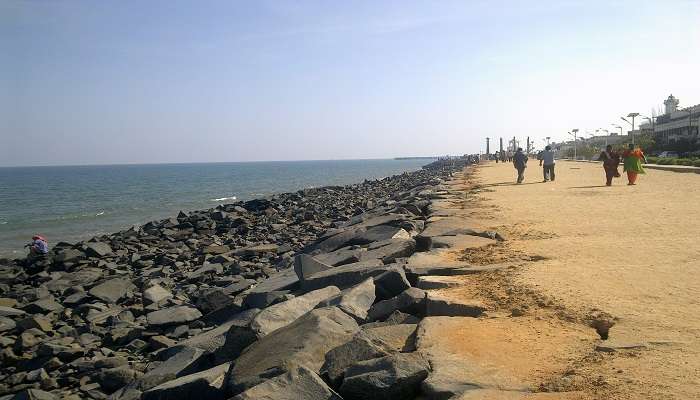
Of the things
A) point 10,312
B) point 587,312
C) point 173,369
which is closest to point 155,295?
point 10,312

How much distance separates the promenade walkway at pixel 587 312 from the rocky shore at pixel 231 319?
1.26 feet

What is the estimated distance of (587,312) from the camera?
392 cm

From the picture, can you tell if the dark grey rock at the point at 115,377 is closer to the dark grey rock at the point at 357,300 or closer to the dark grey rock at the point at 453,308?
the dark grey rock at the point at 357,300

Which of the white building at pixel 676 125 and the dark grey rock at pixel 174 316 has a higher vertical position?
the white building at pixel 676 125

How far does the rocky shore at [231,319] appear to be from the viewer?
3.27 metres

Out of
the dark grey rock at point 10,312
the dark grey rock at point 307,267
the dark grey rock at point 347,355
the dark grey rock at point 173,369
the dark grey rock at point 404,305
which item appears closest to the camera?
the dark grey rock at point 347,355

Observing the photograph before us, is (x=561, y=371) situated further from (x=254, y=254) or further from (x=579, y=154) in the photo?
(x=579, y=154)

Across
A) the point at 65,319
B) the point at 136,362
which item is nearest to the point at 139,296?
the point at 65,319

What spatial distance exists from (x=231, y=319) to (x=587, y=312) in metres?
3.49

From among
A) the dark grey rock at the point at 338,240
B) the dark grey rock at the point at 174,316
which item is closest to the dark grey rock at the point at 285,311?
the dark grey rock at the point at 174,316

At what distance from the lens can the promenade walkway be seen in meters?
2.85

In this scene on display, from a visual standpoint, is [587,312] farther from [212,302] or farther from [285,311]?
[212,302]

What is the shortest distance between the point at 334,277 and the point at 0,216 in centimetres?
2891

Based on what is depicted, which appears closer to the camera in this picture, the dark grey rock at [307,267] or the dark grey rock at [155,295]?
the dark grey rock at [307,267]
